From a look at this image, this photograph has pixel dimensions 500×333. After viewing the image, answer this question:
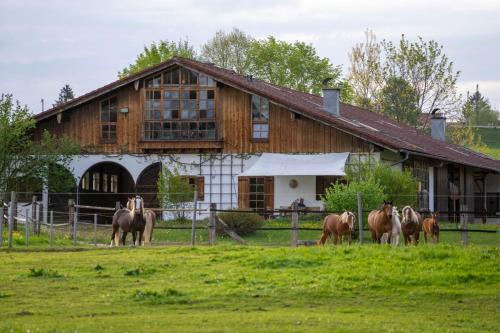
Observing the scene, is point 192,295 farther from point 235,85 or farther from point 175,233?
point 235,85

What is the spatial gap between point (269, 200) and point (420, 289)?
27046 millimetres

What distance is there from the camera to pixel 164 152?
159 ft

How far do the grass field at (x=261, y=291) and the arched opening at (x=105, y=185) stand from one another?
958 inches

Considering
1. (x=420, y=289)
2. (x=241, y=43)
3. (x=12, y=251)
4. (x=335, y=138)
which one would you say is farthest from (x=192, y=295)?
(x=241, y=43)

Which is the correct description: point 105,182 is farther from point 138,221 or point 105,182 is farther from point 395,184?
point 138,221

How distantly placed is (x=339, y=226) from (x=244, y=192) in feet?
54.9

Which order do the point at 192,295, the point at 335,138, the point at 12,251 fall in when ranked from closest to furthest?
the point at 192,295 → the point at 12,251 → the point at 335,138

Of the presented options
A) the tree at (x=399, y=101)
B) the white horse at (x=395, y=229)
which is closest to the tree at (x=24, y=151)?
the white horse at (x=395, y=229)

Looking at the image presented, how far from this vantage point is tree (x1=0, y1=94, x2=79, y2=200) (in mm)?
42656

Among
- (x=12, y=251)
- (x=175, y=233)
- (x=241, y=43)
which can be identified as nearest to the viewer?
(x=12, y=251)

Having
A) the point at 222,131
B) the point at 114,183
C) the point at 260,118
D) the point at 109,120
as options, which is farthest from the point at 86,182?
the point at 260,118

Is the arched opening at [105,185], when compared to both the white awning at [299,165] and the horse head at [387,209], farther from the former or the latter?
the horse head at [387,209]

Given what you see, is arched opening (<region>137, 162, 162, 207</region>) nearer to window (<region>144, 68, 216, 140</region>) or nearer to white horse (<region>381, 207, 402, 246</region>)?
window (<region>144, 68, 216, 140</region>)

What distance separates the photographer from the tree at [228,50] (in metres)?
93.2
